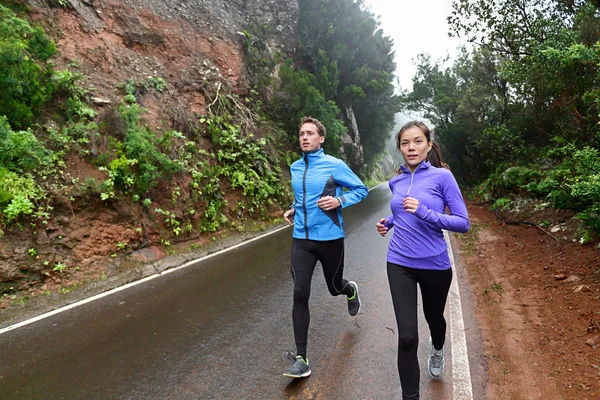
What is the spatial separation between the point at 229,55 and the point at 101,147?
10657mm

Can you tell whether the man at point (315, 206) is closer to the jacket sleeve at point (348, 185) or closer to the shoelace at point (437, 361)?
the jacket sleeve at point (348, 185)

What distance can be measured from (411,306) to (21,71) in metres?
8.44

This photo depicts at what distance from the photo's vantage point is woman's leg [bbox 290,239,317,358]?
3406mm

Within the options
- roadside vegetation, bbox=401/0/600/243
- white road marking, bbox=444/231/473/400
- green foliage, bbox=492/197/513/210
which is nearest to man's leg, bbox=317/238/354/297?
white road marking, bbox=444/231/473/400

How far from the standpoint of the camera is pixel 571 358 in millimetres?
3668

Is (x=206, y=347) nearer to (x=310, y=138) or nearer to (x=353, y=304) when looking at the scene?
(x=353, y=304)

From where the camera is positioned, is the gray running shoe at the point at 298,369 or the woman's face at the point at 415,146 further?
the gray running shoe at the point at 298,369

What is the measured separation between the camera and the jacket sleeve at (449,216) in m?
2.62

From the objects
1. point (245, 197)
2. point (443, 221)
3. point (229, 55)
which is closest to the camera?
point (443, 221)

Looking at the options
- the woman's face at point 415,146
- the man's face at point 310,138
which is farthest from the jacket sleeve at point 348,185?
the woman's face at point 415,146

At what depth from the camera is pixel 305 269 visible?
3.55 meters

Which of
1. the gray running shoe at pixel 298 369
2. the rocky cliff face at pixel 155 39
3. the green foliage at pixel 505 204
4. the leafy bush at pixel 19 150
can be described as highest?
the rocky cliff face at pixel 155 39

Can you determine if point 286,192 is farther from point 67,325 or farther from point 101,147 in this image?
point 67,325

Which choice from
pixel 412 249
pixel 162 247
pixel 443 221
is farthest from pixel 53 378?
pixel 162 247
